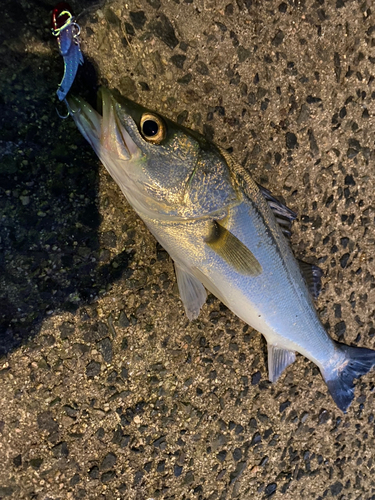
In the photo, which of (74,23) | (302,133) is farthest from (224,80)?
(74,23)

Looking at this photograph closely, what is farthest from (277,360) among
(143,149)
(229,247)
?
(143,149)

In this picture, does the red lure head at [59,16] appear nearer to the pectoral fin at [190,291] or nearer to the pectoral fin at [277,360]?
the pectoral fin at [190,291]

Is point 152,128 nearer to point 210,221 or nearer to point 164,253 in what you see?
point 210,221

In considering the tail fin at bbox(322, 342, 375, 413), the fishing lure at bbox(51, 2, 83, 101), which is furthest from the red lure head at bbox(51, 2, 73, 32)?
the tail fin at bbox(322, 342, 375, 413)

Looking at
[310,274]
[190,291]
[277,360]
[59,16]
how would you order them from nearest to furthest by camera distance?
[59,16]
[190,291]
[310,274]
[277,360]

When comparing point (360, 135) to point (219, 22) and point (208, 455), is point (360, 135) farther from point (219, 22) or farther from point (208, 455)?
point (208, 455)

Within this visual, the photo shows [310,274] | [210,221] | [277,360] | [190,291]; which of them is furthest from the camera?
[277,360]

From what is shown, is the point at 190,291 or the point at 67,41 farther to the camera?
the point at 190,291
